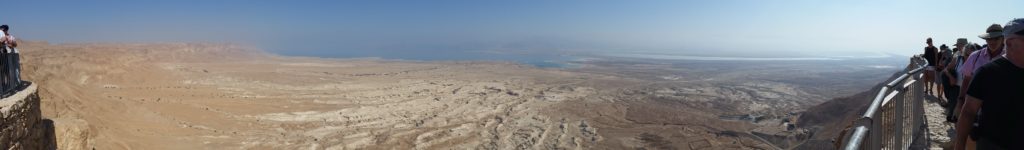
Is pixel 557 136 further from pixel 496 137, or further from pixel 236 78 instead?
pixel 236 78

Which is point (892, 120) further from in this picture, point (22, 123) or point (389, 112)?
point (389, 112)

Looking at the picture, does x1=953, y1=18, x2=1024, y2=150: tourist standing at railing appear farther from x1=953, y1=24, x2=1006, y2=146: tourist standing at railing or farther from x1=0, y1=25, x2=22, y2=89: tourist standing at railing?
x1=0, y1=25, x2=22, y2=89: tourist standing at railing

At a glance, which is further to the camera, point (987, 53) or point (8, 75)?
point (8, 75)

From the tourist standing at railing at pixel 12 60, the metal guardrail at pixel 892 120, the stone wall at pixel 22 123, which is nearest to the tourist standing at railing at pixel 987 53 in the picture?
the metal guardrail at pixel 892 120

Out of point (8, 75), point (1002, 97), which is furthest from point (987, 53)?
point (8, 75)

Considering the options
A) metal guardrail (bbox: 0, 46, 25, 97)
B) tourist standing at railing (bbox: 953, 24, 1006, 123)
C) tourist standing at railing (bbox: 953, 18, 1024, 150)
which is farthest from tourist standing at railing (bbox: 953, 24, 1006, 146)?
metal guardrail (bbox: 0, 46, 25, 97)

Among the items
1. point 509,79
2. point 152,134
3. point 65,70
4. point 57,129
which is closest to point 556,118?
point 152,134

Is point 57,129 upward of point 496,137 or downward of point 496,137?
upward
